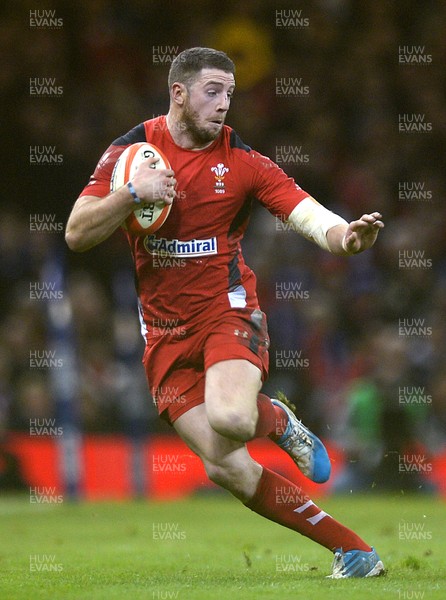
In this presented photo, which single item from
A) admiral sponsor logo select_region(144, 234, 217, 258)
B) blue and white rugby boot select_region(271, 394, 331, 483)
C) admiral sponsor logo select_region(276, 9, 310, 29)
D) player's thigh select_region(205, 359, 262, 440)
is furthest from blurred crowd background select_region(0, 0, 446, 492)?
player's thigh select_region(205, 359, 262, 440)

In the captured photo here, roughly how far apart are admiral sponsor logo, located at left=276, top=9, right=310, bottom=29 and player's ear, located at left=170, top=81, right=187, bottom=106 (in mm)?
9182

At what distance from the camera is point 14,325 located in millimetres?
13570

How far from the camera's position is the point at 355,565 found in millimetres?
6332

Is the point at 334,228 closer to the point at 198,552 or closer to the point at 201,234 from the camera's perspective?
the point at 201,234

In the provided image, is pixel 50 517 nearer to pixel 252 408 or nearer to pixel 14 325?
pixel 14 325

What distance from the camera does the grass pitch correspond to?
5.91m

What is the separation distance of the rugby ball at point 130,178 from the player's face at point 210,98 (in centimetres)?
30

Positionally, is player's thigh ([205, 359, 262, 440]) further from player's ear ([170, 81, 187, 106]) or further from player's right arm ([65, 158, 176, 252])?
player's ear ([170, 81, 187, 106])

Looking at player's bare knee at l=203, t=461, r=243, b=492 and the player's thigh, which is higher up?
the player's thigh

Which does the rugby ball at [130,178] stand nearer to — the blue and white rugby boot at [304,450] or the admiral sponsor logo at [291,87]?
the blue and white rugby boot at [304,450]

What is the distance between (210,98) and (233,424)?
5.71ft

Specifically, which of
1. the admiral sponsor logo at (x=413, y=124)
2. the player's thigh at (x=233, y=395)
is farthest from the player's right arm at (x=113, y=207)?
the admiral sponsor logo at (x=413, y=124)

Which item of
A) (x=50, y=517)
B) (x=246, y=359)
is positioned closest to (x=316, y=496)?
(x=50, y=517)

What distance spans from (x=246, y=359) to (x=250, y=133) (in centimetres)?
901
